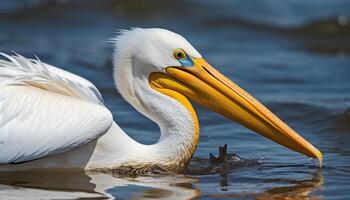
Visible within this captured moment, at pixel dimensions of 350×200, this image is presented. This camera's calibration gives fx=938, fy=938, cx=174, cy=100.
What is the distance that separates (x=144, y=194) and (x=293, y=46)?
25.5 feet

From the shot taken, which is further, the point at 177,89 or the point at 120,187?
the point at 177,89

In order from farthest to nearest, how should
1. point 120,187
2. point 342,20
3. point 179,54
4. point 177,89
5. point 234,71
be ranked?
point 342,20 < point 234,71 < point 177,89 < point 179,54 < point 120,187

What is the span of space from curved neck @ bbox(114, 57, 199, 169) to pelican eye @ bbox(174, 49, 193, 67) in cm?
23

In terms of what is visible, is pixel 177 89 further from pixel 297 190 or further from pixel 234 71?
pixel 234 71

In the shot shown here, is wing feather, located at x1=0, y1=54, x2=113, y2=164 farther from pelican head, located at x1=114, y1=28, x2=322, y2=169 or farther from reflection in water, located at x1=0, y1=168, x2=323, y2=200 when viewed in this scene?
pelican head, located at x1=114, y1=28, x2=322, y2=169

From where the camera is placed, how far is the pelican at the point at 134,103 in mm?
6559

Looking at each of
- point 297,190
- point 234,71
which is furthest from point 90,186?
point 234,71

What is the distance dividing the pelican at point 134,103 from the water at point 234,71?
16 cm

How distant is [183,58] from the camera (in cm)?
688

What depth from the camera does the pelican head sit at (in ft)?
22.5

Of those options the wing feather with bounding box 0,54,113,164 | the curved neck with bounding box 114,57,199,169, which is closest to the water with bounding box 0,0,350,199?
the curved neck with bounding box 114,57,199,169

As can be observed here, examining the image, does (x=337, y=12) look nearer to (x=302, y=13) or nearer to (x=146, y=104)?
(x=302, y=13)

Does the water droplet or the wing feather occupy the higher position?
the water droplet

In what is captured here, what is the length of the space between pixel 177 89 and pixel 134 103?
339mm
